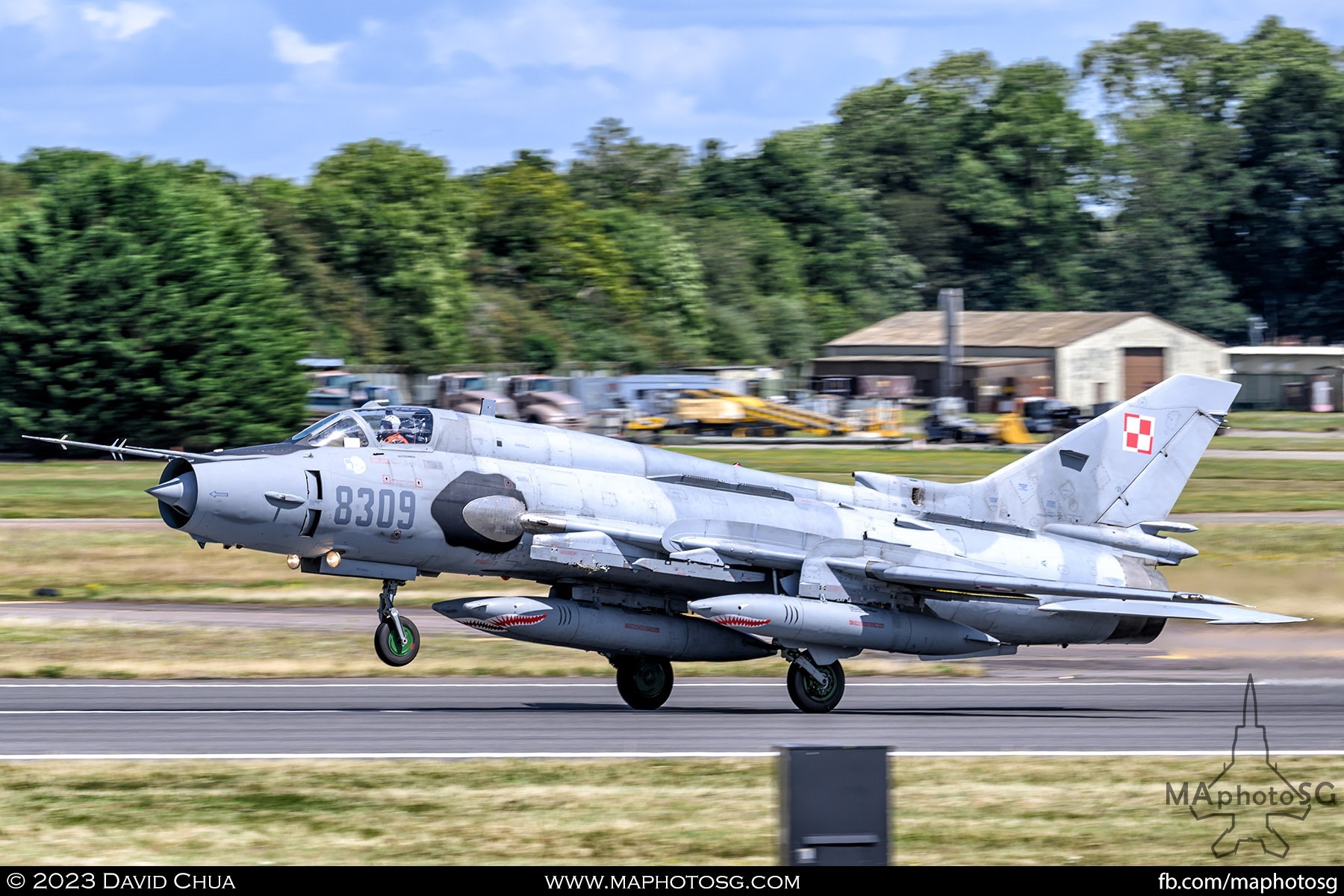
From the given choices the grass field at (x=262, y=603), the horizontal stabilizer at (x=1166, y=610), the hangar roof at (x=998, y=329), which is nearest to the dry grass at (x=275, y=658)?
the grass field at (x=262, y=603)

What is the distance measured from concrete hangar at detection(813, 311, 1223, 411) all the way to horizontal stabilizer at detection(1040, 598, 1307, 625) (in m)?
66.8

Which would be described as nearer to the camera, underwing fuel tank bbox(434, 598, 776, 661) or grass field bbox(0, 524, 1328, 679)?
underwing fuel tank bbox(434, 598, 776, 661)

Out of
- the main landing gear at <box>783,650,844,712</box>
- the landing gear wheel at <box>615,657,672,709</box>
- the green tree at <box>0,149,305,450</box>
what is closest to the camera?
the main landing gear at <box>783,650,844,712</box>

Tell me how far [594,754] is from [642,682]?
133 inches

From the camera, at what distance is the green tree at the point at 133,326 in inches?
2020

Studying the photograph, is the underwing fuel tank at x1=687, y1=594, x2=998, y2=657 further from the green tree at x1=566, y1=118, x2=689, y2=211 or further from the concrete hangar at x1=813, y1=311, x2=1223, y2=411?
the green tree at x1=566, y1=118, x2=689, y2=211

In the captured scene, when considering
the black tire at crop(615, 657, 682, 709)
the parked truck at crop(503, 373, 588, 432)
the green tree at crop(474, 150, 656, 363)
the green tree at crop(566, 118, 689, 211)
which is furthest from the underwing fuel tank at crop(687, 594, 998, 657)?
the green tree at crop(566, 118, 689, 211)

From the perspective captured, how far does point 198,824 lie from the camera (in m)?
11.8

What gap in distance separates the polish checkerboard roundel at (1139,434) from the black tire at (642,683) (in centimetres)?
704

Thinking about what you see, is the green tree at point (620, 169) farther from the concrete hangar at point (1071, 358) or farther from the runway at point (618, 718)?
the runway at point (618, 718)

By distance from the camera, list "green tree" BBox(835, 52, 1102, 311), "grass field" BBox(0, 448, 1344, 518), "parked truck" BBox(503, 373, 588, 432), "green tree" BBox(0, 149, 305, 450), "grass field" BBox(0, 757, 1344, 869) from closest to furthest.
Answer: "grass field" BBox(0, 757, 1344, 869) < "grass field" BBox(0, 448, 1344, 518) < "green tree" BBox(0, 149, 305, 450) < "parked truck" BBox(503, 373, 588, 432) < "green tree" BBox(835, 52, 1102, 311)

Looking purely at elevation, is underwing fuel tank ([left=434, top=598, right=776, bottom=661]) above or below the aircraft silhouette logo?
above

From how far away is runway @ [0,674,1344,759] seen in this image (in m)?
15.3
